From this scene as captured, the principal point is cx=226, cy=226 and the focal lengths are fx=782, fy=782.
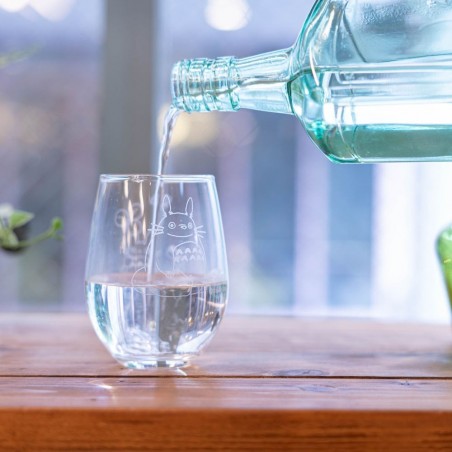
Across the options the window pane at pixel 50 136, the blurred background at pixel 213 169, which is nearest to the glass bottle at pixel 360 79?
the blurred background at pixel 213 169

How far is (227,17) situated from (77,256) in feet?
2.20

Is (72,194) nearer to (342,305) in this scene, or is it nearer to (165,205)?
(342,305)

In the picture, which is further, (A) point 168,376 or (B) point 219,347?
(B) point 219,347

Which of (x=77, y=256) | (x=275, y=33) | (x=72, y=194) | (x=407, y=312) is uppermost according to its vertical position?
(x=275, y=33)

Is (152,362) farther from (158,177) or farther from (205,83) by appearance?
(205,83)

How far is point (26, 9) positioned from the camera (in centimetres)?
180

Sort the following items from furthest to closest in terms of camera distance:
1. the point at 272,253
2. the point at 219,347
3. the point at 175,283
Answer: the point at 272,253, the point at 219,347, the point at 175,283

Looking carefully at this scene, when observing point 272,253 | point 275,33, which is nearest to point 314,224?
point 272,253

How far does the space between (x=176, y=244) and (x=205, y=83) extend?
171 mm

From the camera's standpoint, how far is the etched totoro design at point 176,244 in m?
0.70

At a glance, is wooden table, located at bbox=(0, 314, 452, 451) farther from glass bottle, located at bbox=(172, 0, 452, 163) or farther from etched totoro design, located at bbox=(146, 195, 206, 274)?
glass bottle, located at bbox=(172, 0, 452, 163)

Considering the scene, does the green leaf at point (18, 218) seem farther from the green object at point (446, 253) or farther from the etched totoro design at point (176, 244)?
the green object at point (446, 253)

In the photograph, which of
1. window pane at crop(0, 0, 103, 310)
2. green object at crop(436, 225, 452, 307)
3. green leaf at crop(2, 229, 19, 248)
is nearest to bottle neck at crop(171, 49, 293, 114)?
green object at crop(436, 225, 452, 307)

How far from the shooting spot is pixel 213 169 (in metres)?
1.89
